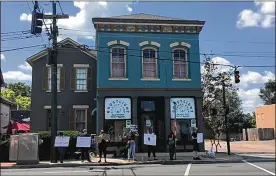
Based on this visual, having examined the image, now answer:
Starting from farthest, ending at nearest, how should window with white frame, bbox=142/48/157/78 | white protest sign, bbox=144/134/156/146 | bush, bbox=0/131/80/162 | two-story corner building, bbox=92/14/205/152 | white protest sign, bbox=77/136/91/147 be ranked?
window with white frame, bbox=142/48/157/78
two-story corner building, bbox=92/14/205/152
white protest sign, bbox=144/134/156/146
bush, bbox=0/131/80/162
white protest sign, bbox=77/136/91/147

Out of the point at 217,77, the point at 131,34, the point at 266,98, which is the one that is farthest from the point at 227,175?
the point at 266,98

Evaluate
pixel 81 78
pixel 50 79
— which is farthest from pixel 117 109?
pixel 50 79

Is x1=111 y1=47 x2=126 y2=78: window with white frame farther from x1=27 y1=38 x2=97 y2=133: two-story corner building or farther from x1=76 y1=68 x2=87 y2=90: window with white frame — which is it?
x1=76 y1=68 x2=87 y2=90: window with white frame

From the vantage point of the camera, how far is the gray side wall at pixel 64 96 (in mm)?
27734

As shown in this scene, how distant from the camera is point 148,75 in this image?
2544 cm

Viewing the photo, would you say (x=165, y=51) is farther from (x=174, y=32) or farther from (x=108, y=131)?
(x=108, y=131)

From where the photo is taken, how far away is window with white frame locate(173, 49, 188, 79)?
84.5ft

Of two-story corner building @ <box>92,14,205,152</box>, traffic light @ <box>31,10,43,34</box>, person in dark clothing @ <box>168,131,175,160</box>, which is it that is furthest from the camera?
two-story corner building @ <box>92,14,205,152</box>

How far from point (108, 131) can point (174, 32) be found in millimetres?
7749

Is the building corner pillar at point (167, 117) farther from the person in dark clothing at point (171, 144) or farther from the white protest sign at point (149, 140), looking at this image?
the person in dark clothing at point (171, 144)

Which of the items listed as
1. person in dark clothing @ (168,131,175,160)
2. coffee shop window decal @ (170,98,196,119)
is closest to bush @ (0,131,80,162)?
person in dark clothing @ (168,131,175,160)

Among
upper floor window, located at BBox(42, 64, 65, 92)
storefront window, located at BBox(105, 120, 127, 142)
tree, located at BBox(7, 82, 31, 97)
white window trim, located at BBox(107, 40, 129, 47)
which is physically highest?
tree, located at BBox(7, 82, 31, 97)

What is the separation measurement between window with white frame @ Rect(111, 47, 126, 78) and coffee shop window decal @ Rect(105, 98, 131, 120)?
5.28 ft

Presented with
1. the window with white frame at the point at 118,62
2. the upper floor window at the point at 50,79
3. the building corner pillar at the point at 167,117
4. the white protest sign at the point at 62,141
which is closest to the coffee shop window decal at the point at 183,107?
the building corner pillar at the point at 167,117
